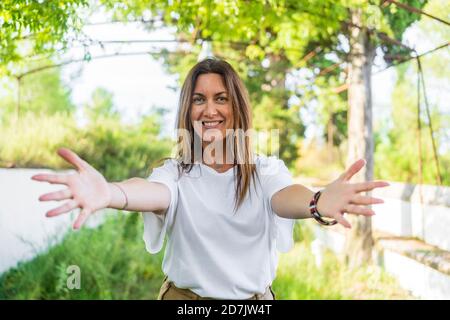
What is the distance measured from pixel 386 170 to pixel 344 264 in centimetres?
424

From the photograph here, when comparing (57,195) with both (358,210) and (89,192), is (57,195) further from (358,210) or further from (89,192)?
(358,210)

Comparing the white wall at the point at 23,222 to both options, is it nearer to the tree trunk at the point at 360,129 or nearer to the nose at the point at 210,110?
the tree trunk at the point at 360,129

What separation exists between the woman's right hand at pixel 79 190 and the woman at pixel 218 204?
15 centimetres

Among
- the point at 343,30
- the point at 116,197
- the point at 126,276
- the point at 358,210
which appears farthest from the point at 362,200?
the point at 343,30

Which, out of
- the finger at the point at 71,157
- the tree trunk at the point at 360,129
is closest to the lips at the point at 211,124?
the finger at the point at 71,157

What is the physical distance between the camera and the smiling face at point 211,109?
1762mm

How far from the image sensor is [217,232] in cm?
164

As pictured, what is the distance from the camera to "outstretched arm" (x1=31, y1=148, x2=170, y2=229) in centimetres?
123

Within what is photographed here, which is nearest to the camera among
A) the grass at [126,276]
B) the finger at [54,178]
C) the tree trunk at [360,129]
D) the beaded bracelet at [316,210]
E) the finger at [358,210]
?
the finger at [54,178]

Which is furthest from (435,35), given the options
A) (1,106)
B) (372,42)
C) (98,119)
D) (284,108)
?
(1,106)

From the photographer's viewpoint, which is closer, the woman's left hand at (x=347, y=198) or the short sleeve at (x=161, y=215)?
the woman's left hand at (x=347, y=198)

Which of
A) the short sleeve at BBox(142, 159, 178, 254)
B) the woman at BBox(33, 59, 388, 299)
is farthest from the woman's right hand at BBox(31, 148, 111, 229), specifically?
the short sleeve at BBox(142, 159, 178, 254)

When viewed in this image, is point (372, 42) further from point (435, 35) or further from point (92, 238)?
point (92, 238)

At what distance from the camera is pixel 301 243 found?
6152 mm
